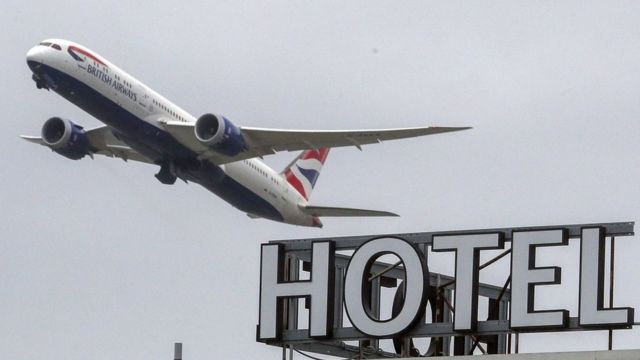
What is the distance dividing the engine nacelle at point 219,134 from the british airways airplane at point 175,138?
6cm

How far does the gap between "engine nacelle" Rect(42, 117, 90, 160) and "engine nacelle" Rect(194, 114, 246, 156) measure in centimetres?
996

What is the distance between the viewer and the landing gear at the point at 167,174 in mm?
95688

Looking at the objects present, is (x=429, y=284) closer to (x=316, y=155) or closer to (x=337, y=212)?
(x=337, y=212)

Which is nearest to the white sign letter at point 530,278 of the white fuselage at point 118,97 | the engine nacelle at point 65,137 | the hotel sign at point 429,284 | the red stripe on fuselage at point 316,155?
the hotel sign at point 429,284

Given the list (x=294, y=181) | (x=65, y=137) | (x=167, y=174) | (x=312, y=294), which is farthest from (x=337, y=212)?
(x=312, y=294)

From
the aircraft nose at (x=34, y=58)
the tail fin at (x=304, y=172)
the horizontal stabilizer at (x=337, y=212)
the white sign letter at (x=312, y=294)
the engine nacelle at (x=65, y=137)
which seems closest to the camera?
the white sign letter at (x=312, y=294)

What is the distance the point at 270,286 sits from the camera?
1861 inches

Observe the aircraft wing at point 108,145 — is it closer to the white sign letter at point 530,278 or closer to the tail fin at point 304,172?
the tail fin at point 304,172

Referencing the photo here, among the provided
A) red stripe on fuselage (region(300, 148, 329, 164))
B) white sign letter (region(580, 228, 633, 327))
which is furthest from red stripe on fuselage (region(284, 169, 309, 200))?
white sign letter (region(580, 228, 633, 327))

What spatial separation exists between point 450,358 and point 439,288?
7.77 metres

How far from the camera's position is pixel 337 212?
103688 millimetres

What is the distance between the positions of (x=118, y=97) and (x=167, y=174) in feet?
28.6

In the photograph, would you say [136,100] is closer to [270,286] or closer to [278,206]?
[278,206]

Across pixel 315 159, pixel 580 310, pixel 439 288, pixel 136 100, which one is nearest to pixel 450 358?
pixel 580 310
